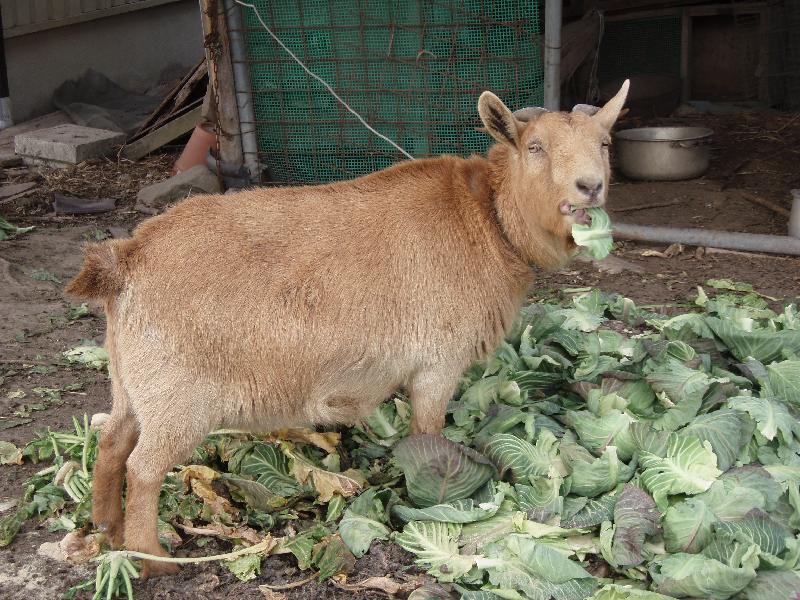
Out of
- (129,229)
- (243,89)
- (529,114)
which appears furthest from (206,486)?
(243,89)

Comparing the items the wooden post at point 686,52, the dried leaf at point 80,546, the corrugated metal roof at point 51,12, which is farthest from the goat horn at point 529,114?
the corrugated metal roof at point 51,12

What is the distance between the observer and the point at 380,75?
9859 millimetres

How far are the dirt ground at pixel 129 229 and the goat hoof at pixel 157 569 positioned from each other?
0.15 ft

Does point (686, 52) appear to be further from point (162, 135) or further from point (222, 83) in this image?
point (162, 135)

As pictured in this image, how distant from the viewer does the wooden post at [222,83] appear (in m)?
9.73

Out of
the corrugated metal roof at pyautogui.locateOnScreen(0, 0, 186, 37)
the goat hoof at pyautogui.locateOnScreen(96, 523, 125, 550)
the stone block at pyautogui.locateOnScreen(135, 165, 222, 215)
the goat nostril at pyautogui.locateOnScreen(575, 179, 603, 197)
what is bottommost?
the goat hoof at pyautogui.locateOnScreen(96, 523, 125, 550)

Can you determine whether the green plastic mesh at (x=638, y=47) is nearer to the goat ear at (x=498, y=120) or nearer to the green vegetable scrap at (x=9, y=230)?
the green vegetable scrap at (x=9, y=230)

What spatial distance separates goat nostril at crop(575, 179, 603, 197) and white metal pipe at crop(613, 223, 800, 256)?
4678 millimetres

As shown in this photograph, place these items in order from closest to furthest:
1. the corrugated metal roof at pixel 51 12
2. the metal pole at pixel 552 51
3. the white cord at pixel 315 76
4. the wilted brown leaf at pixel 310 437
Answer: the wilted brown leaf at pixel 310 437 → the metal pole at pixel 552 51 → the white cord at pixel 315 76 → the corrugated metal roof at pixel 51 12

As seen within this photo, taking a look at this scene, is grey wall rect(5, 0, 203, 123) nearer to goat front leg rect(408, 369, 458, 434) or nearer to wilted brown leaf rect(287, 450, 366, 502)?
wilted brown leaf rect(287, 450, 366, 502)

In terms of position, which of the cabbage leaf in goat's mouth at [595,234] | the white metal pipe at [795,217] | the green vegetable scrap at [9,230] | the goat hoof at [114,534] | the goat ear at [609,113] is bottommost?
the goat hoof at [114,534]

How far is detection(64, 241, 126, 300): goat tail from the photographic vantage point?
4.26 meters

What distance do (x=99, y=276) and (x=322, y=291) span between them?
3.47 feet

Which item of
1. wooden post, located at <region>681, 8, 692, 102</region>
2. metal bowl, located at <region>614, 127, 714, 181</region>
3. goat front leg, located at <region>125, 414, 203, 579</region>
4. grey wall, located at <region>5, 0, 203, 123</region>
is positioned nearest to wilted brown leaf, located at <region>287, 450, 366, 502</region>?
goat front leg, located at <region>125, 414, 203, 579</region>
